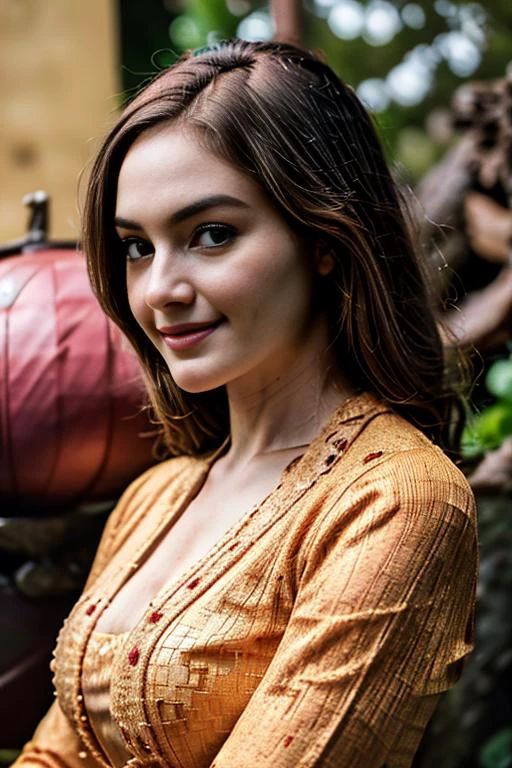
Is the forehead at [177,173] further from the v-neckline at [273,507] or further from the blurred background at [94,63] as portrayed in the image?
the blurred background at [94,63]

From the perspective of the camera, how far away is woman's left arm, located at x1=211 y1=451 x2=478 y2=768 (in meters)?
0.99

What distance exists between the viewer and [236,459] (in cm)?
136

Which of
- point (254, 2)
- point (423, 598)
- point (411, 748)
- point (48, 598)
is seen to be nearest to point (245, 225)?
point (423, 598)

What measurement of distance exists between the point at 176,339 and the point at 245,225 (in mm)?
152

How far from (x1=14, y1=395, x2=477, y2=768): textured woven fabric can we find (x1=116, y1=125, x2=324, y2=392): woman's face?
0.15 metres

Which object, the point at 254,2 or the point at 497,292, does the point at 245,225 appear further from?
the point at 254,2

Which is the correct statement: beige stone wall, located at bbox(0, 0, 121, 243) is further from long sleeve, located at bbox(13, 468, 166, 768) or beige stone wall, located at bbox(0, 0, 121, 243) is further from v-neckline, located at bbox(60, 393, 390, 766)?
v-neckline, located at bbox(60, 393, 390, 766)

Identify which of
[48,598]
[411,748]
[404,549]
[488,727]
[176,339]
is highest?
[176,339]

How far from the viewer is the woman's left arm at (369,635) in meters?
0.99

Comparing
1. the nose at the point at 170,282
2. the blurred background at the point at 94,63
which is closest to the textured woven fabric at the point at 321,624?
the nose at the point at 170,282

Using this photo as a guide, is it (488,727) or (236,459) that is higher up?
(236,459)

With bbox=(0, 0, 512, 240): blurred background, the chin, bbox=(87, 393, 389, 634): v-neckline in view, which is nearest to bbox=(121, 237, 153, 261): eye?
the chin

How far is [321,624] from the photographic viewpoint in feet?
3.31

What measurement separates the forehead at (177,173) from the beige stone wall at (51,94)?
2739mm
